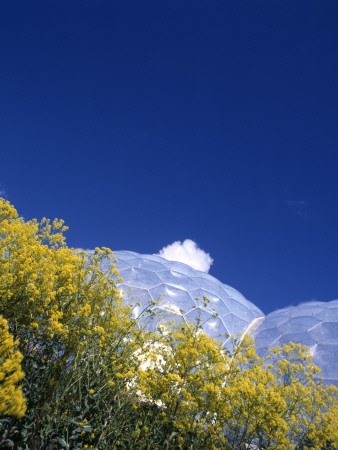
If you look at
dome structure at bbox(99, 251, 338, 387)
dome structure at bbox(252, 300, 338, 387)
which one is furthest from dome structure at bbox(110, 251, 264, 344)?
dome structure at bbox(252, 300, 338, 387)

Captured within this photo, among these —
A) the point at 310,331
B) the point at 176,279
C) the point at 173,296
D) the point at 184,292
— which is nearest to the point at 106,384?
the point at 173,296

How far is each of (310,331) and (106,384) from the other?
1621cm

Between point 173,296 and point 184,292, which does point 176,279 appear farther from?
point 173,296

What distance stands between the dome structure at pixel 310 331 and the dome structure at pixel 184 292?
1.81 m

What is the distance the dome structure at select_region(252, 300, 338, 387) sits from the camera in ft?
45.8

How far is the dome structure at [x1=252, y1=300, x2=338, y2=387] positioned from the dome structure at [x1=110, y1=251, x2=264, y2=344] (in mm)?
1809

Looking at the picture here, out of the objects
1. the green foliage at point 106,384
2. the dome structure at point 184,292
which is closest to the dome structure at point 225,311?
the dome structure at point 184,292

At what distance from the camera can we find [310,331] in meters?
16.3

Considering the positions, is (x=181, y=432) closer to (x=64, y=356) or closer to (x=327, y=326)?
(x=64, y=356)

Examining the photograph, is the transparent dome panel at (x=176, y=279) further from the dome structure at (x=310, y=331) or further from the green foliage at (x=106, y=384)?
the green foliage at (x=106, y=384)

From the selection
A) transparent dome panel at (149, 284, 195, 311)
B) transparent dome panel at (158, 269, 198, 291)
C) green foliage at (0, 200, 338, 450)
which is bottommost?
green foliage at (0, 200, 338, 450)

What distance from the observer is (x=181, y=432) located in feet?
13.8

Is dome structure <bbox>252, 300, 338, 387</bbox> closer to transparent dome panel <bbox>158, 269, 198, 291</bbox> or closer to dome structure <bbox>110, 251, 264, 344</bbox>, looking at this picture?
dome structure <bbox>110, 251, 264, 344</bbox>

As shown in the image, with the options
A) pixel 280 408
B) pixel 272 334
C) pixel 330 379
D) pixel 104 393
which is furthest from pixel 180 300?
pixel 104 393
